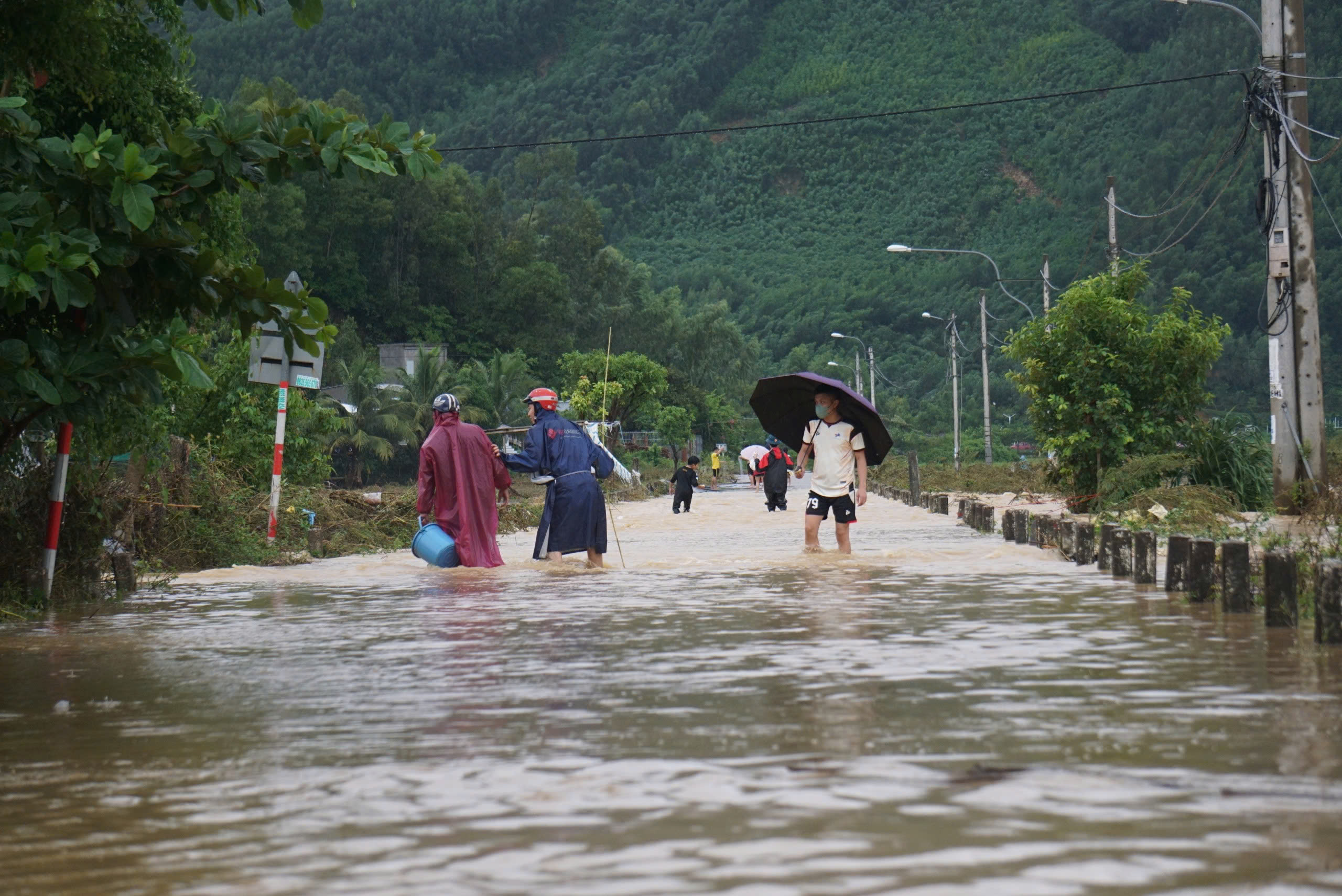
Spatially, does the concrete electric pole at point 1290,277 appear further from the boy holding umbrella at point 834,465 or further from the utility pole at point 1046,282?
the utility pole at point 1046,282

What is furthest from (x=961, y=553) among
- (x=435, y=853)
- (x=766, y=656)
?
(x=435, y=853)

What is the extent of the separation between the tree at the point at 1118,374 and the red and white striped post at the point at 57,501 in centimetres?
1404

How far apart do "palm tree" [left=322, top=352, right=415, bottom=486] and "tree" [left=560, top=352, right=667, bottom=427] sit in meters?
13.5

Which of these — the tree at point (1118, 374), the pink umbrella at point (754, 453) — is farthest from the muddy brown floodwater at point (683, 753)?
the pink umbrella at point (754, 453)

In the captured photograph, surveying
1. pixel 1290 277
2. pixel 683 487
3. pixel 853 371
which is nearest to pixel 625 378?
pixel 683 487

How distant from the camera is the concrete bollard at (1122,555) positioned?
12961 millimetres

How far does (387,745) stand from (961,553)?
11.7 metres

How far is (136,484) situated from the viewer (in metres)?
14.9

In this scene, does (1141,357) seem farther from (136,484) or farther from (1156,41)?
(1156,41)

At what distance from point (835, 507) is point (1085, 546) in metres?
3.10

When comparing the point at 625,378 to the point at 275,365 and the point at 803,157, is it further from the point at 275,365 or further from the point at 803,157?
the point at 803,157

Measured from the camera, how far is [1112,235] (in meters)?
29.9

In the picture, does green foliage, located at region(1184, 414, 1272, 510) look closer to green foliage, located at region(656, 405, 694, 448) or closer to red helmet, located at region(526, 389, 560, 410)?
red helmet, located at region(526, 389, 560, 410)

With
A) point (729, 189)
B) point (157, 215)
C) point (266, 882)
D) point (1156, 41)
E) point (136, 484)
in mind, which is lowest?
point (266, 882)
